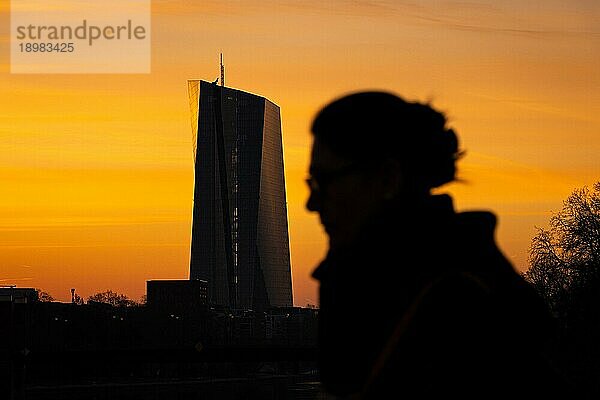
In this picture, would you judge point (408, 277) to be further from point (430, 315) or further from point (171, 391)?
point (171, 391)

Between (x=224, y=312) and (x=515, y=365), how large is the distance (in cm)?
17478

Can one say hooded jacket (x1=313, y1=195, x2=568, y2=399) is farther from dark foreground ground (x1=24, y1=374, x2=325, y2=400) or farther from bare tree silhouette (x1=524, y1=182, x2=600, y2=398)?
dark foreground ground (x1=24, y1=374, x2=325, y2=400)

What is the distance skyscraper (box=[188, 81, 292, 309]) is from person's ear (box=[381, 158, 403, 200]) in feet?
588

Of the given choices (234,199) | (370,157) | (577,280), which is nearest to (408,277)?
(370,157)

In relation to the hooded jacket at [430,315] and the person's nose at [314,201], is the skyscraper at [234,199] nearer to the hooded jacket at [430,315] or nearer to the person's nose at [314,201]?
the person's nose at [314,201]

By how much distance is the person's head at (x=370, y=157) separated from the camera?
1659 millimetres

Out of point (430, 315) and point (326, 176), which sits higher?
point (326, 176)

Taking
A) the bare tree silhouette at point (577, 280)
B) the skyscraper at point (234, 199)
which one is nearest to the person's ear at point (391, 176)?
the bare tree silhouette at point (577, 280)

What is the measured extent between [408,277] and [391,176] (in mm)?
155

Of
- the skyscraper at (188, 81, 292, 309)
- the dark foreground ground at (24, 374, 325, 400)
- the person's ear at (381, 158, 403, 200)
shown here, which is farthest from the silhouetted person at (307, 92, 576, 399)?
the skyscraper at (188, 81, 292, 309)

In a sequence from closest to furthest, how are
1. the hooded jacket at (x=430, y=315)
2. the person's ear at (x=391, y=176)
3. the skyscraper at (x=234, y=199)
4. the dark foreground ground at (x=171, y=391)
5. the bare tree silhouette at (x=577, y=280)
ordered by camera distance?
the hooded jacket at (x=430, y=315) → the person's ear at (x=391, y=176) → the bare tree silhouette at (x=577, y=280) → the dark foreground ground at (x=171, y=391) → the skyscraper at (x=234, y=199)

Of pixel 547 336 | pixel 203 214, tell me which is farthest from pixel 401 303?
pixel 203 214

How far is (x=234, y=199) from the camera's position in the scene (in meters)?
186

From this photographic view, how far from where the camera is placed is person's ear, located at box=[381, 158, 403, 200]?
5.42 feet
